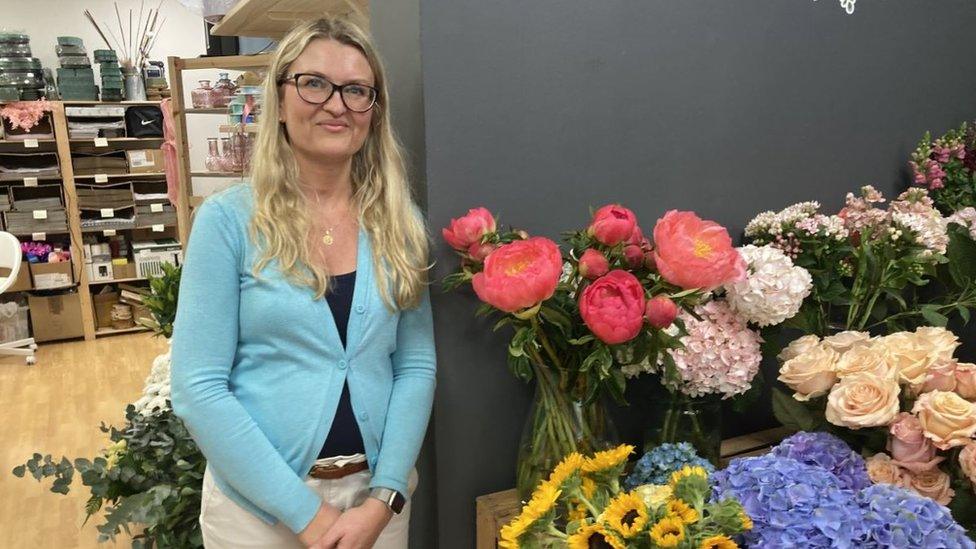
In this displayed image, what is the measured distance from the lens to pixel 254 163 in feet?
3.72

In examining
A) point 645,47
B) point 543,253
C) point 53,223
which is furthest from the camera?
point 53,223

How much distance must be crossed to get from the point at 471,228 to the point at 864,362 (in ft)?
2.12

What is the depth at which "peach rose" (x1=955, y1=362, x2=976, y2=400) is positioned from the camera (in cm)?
100

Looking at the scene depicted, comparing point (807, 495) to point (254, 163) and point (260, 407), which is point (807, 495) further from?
point (254, 163)

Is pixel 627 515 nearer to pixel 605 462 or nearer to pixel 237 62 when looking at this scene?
Result: pixel 605 462

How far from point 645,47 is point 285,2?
0.92 m

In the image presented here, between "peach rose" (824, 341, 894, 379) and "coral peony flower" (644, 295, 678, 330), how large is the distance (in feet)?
1.06

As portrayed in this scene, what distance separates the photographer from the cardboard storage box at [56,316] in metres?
5.33

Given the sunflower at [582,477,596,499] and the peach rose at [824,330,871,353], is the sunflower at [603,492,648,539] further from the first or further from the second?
the peach rose at [824,330,871,353]

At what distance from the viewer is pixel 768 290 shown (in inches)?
46.1

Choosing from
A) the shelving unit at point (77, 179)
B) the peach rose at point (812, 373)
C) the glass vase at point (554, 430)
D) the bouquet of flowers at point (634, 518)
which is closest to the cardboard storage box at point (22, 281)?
the shelving unit at point (77, 179)

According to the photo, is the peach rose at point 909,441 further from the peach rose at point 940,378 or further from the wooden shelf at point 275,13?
the wooden shelf at point 275,13

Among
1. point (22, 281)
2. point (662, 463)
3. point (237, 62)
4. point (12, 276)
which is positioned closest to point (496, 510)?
point (662, 463)

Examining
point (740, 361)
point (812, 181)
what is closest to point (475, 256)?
point (740, 361)
